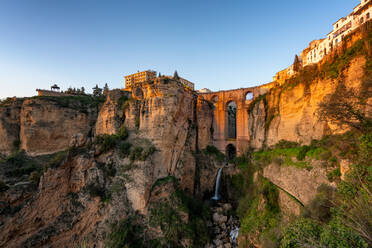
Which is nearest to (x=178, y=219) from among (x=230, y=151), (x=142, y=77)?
(x=230, y=151)

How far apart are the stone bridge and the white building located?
820 cm

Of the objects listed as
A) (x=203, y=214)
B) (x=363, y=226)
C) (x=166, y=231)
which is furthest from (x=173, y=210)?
(x=363, y=226)

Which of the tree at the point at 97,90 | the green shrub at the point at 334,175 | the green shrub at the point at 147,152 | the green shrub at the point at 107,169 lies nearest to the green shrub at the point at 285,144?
the green shrub at the point at 334,175

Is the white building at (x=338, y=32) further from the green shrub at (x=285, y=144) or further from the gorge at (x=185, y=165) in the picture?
the green shrub at (x=285, y=144)

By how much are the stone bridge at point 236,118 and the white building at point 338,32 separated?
8204 mm

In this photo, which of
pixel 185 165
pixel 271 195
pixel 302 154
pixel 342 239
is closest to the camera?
pixel 342 239

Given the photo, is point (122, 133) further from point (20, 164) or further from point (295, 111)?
point (295, 111)

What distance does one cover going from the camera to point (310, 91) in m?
15.4

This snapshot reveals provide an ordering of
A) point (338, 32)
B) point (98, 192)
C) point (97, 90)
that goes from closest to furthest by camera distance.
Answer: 1. point (98, 192)
2. point (338, 32)
3. point (97, 90)

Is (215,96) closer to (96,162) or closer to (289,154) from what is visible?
(289,154)

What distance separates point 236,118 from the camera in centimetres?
2425

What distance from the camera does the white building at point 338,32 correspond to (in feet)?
56.5

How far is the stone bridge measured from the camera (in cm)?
2336

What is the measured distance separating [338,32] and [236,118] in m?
15.8
